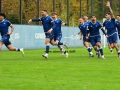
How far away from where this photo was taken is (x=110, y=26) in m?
24.1

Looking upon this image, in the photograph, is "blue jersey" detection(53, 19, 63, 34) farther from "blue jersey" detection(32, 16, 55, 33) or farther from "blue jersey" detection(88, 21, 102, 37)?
"blue jersey" detection(32, 16, 55, 33)


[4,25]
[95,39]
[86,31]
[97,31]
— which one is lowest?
[95,39]

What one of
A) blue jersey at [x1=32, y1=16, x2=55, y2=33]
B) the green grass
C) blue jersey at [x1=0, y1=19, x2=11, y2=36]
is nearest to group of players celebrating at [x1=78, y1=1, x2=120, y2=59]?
blue jersey at [x1=32, y1=16, x2=55, y2=33]

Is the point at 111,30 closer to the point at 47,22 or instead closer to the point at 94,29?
the point at 94,29

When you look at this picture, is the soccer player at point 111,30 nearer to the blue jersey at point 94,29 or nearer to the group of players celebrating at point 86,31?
the group of players celebrating at point 86,31

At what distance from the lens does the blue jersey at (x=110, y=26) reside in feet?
78.8

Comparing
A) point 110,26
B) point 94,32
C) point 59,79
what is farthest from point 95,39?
point 59,79

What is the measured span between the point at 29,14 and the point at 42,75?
33821mm

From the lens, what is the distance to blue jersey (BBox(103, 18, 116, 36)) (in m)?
24.0

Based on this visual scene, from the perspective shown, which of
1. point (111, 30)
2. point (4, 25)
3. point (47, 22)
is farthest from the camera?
point (111, 30)

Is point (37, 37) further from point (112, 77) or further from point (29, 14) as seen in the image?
point (112, 77)

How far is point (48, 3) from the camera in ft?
162

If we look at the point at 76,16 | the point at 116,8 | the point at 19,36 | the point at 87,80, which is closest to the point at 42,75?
the point at 87,80

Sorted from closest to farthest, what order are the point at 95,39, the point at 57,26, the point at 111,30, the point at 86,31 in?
1. the point at 95,39
2. the point at 111,30
3. the point at 86,31
4. the point at 57,26
